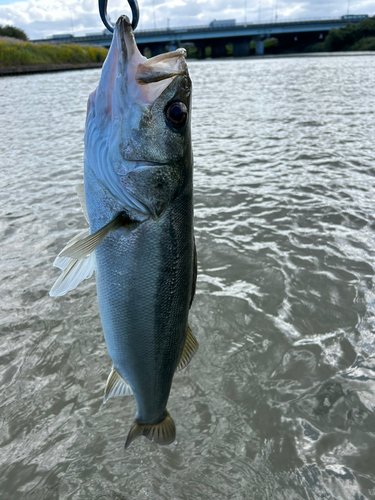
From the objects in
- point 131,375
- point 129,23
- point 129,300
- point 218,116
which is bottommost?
point 218,116

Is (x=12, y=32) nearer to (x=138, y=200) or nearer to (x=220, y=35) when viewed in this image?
(x=220, y=35)

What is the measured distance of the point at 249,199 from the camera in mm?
8305

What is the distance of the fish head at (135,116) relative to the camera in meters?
1.81

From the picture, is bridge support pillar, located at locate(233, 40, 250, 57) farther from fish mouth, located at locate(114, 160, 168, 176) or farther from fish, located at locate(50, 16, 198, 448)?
fish mouth, located at locate(114, 160, 168, 176)

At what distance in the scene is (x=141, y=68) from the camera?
5.94 feet

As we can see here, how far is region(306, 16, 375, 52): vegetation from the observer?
76719 mm

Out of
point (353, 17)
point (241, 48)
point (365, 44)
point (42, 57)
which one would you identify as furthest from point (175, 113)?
point (353, 17)

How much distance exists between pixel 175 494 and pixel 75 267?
6.27ft

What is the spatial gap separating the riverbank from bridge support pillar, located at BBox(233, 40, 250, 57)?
4305 centimetres

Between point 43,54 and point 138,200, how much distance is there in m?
61.8

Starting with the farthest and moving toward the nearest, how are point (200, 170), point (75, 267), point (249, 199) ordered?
point (200, 170)
point (249, 199)
point (75, 267)

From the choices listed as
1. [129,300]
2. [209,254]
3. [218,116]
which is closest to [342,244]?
[209,254]

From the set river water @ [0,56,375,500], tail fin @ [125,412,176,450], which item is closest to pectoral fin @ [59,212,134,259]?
tail fin @ [125,412,176,450]

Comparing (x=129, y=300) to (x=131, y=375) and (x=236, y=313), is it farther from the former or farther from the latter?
(x=236, y=313)
